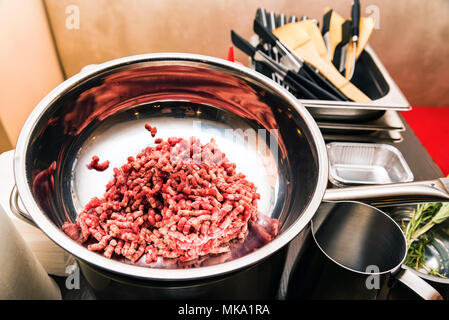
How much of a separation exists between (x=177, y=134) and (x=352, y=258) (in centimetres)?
55

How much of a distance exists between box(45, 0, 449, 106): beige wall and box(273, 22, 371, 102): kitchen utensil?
1.88ft

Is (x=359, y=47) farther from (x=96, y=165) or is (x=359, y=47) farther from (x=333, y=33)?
(x=96, y=165)

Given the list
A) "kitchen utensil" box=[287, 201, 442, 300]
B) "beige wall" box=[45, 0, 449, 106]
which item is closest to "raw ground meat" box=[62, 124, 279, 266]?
"kitchen utensil" box=[287, 201, 442, 300]

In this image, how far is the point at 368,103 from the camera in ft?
3.41

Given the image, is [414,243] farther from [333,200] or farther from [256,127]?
[256,127]

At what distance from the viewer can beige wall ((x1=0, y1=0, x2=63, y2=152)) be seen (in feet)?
4.92

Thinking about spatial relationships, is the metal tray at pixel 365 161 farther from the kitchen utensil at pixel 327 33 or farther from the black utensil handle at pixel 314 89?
the kitchen utensil at pixel 327 33

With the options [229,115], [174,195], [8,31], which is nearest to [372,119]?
[229,115]

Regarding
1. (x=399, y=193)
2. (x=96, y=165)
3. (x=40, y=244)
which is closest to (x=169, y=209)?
(x=96, y=165)

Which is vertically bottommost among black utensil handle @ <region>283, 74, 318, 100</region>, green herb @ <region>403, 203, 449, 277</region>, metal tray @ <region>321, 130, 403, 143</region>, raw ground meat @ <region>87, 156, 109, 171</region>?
green herb @ <region>403, 203, 449, 277</region>

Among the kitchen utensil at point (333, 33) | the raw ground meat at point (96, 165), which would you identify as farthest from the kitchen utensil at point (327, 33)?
the raw ground meat at point (96, 165)

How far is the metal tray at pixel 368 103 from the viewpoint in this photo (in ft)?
3.35

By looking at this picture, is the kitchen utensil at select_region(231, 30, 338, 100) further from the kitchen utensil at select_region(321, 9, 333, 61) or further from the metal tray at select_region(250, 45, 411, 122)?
the kitchen utensil at select_region(321, 9, 333, 61)

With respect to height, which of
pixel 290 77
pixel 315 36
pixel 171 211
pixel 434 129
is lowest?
pixel 434 129
